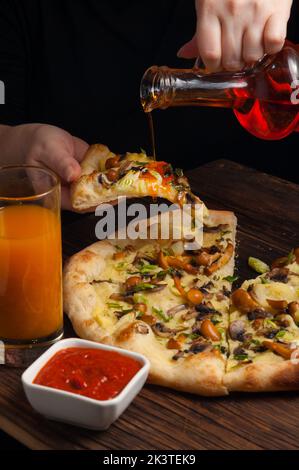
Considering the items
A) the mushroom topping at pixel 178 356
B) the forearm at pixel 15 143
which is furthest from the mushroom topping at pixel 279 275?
the forearm at pixel 15 143

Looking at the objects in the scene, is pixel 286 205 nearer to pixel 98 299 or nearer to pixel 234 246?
pixel 234 246

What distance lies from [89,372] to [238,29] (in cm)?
146

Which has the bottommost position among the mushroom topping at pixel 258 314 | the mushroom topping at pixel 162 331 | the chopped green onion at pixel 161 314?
the mushroom topping at pixel 162 331

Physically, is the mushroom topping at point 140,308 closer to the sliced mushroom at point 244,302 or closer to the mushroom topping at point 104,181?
the sliced mushroom at point 244,302

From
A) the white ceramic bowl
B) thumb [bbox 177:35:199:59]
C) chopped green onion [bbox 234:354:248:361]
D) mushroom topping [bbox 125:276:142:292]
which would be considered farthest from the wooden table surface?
thumb [bbox 177:35:199:59]

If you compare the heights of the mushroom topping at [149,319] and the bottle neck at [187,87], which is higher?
the bottle neck at [187,87]

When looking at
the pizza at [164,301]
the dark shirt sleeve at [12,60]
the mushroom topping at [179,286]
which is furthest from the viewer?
the dark shirt sleeve at [12,60]

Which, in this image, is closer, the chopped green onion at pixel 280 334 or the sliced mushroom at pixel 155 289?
the chopped green onion at pixel 280 334

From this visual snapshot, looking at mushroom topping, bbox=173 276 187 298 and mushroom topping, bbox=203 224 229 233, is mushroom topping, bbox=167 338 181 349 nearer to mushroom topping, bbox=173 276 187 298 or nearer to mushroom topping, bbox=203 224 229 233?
mushroom topping, bbox=173 276 187 298

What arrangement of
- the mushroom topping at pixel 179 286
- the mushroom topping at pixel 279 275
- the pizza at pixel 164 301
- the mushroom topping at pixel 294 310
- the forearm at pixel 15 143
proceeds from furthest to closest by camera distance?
the forearm at pixel 15 143 < the mushroom topping at pixel 279 275 < the mushroom topping at pixel 179 286 < the mushroom topping at pixel 294 310 < the pizza at pixel 164 301

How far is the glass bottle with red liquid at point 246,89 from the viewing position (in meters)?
3.57

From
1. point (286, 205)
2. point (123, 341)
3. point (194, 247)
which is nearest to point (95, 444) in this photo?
point (123, 341)

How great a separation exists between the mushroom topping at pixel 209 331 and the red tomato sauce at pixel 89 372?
508 mm

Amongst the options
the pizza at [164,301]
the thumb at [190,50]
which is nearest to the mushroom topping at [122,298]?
the pizza at [164,301]
